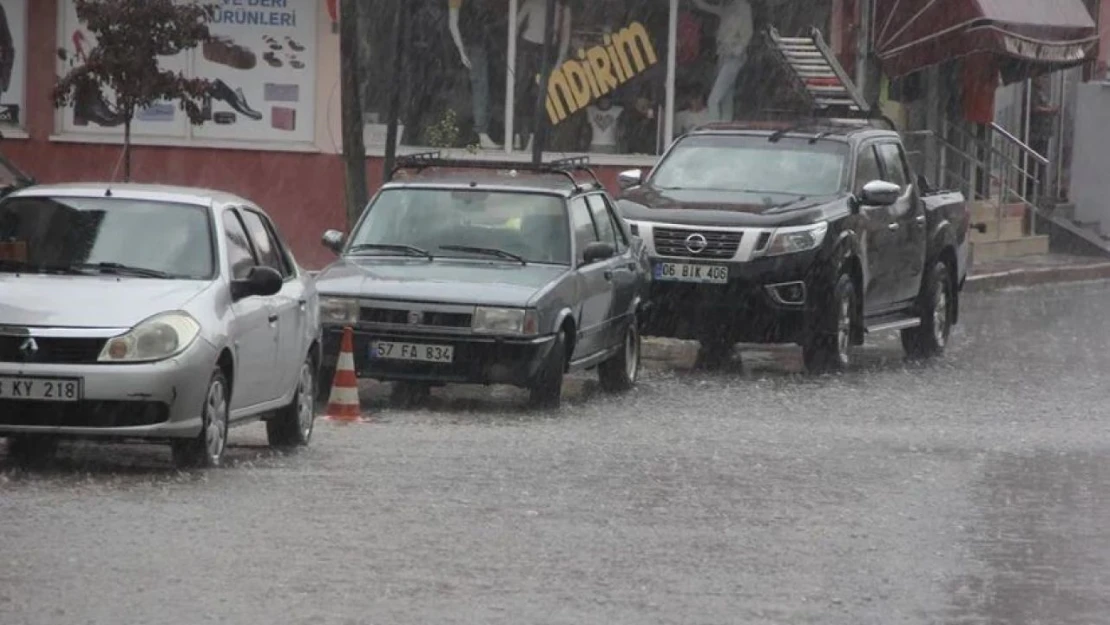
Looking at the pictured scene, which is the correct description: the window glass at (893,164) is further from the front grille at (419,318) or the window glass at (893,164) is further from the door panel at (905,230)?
the front grille at (419,318)

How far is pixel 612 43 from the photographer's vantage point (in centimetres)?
2923

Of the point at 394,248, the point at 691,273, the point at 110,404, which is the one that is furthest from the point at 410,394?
the point at 110,404

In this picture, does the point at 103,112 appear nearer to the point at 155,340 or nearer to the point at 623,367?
the point at 623,367

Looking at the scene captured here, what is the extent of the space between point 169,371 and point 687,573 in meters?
3.18

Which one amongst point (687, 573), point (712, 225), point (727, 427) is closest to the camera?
point (687, 573)

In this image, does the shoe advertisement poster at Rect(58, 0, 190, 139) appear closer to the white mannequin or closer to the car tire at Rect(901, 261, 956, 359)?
the white mannequin

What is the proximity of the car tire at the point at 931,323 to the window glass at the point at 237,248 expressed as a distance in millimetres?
9571

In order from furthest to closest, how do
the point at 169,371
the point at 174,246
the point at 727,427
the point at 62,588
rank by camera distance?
the point at 727,427, the point at 174,246, the point at 169,371, the point at 62,588

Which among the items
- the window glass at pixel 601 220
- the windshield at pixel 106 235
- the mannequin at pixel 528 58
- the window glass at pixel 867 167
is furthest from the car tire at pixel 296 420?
the mannequin at pixel 528 58

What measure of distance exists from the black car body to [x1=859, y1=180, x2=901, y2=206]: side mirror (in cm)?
220

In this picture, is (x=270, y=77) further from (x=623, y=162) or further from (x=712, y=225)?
(x=712, y=225)

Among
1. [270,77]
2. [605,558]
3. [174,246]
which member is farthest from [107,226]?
[270,77]

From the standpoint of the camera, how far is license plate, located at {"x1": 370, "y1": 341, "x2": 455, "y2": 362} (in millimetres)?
15609

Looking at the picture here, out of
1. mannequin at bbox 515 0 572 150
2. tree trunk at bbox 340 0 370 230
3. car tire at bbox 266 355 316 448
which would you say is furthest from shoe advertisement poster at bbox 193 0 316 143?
car tire at bbox 266 355 316 448
